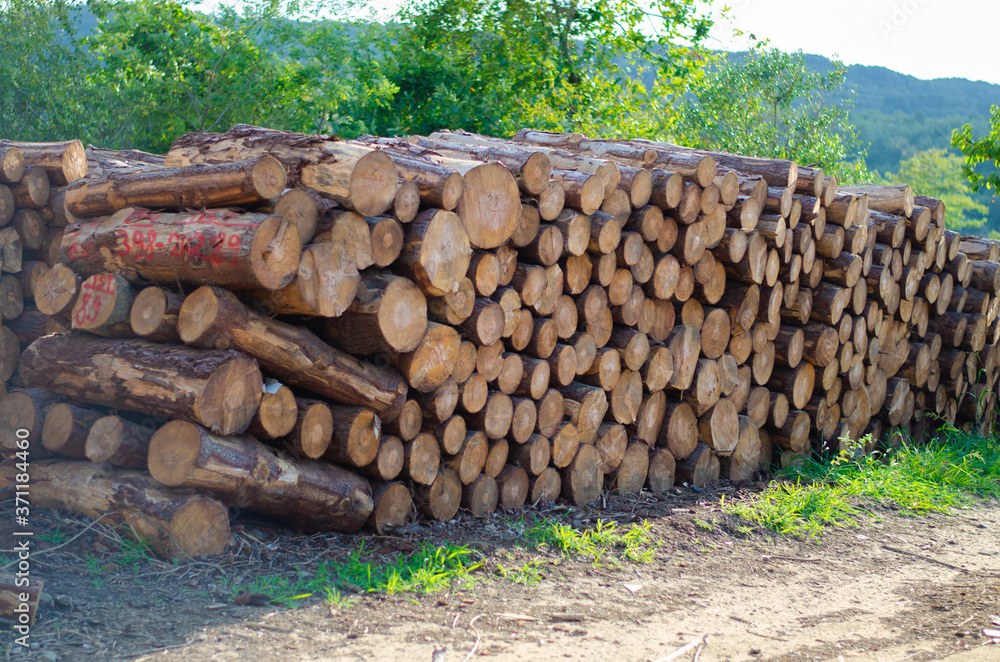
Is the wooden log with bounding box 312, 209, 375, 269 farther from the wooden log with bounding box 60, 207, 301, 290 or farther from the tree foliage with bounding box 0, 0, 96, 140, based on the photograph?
the tree foliage with bounding box 0, 0, 96, 140

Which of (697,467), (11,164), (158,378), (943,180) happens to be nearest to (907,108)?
(943,180)

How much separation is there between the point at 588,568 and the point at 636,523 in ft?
2.86

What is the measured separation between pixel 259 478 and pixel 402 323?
3.18 feet

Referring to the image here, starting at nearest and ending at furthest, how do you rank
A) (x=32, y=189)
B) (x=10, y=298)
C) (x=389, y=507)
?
(x=389, y=507)
(x=32, y=189)
(x=10, y=298)

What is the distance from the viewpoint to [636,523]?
15.4 feet

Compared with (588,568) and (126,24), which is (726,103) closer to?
(126,24)

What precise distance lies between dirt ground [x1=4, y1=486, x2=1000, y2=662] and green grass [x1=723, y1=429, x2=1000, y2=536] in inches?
15.6

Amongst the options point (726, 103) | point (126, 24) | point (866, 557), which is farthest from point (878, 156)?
point (866, 557)

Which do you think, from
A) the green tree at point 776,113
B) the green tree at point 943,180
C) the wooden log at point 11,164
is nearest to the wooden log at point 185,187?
the wooden log at point 11,164

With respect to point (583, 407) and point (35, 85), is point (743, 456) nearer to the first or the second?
point (583, 407)

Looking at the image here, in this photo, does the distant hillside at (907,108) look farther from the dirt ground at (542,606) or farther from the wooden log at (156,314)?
the wooden log at (156,314)

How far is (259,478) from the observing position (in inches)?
139

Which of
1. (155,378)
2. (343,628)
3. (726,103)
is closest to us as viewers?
Result: (343,628)

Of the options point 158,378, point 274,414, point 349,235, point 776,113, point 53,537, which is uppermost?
point 776,113
